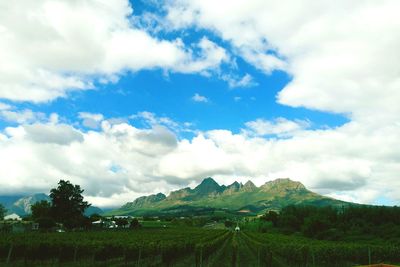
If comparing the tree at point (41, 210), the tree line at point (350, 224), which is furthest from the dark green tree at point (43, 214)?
the tree line at point (350, 224)

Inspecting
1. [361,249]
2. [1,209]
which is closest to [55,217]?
[1,209]

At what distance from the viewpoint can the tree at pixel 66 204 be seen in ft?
297

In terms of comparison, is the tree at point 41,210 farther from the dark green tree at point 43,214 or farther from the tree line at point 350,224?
the tree line at point 350,224

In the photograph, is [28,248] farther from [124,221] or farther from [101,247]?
[124,221]

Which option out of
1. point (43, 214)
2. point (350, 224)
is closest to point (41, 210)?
point (43, 214)

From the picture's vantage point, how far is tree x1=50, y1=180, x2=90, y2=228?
90.6 meters

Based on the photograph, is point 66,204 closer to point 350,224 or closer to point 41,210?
point 41,210

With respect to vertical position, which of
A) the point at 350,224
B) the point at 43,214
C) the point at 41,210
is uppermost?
the point at 41,210

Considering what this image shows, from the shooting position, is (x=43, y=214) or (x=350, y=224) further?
(x=350, y=224)

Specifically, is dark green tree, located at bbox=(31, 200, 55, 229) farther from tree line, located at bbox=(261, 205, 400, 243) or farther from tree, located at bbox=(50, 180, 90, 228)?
tree line, located at bbox=(261, 205, 400, 243)

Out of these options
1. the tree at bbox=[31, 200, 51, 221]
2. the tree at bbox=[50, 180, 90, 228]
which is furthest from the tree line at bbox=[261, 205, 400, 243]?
the tree at bbox=[31, 200, 51, 221]

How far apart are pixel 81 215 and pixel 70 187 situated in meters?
7.29

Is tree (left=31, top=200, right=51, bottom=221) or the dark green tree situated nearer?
the dark green tree

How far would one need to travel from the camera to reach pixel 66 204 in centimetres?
9138
